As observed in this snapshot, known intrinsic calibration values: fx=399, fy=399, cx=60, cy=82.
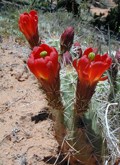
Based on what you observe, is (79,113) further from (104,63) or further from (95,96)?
(104,63)

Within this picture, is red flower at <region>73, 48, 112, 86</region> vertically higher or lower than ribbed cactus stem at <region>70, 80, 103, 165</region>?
higher

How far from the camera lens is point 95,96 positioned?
Result: 2.67 m

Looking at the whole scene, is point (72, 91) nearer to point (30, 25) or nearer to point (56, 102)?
point (56, 102)

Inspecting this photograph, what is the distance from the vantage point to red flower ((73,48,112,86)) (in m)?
2.14

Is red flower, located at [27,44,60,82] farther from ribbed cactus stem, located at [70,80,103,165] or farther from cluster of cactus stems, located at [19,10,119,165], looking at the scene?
ribbed cactus stem, located at [70,80,103,165]

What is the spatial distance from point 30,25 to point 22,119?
1.14 meters

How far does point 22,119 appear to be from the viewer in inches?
148

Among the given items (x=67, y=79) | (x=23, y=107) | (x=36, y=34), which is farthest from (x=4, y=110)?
(x=67, y=79)

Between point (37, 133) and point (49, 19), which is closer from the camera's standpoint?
point (37, 133)

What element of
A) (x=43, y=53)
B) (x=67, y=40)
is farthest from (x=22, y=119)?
(x=43, y=53)

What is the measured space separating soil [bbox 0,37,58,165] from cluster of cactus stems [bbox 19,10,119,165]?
0.52 meters

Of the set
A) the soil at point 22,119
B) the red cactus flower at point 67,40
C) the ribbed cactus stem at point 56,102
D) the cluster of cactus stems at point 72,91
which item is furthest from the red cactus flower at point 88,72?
the soil at point 22,119

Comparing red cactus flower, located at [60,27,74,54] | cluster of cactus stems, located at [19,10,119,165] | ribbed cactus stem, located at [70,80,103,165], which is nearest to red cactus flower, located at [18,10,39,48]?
cluster of cactus stems, located at [19,10,119,165]

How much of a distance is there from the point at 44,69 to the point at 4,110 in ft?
6.17
